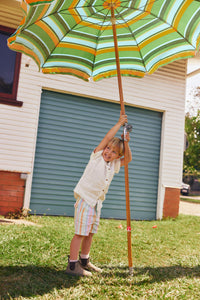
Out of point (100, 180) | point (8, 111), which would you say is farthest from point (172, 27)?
point (8, 111)

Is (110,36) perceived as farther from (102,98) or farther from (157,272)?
(102,98)

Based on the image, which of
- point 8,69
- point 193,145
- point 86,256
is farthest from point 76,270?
point 193,145

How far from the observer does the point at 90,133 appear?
7.63 metres

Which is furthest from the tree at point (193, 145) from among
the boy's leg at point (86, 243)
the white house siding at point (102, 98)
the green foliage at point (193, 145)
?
the boy's leg at point (86, 243)

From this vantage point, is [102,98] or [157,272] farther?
[102,98]

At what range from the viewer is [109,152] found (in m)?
3.19

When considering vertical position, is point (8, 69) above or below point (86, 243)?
above

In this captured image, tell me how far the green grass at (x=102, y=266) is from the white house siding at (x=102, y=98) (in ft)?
6.69

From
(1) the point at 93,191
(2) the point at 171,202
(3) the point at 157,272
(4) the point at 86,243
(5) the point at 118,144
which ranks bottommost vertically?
(3) the point at 157,272

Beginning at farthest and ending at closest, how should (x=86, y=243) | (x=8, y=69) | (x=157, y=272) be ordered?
(x=8, y=69) < (x=157, y=272) < (x=86, y=243)

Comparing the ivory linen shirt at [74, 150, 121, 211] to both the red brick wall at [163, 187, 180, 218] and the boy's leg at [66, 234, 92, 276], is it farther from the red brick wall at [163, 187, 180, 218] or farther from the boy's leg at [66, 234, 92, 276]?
the red brick wall at [163, 187, 180, 218]

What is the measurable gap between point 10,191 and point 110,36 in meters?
4.29

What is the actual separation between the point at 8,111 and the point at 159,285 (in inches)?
199

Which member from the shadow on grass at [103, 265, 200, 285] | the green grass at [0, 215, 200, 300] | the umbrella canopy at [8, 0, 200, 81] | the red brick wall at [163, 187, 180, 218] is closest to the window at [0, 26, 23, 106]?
the green grass at [0, 215, 200, 300]
